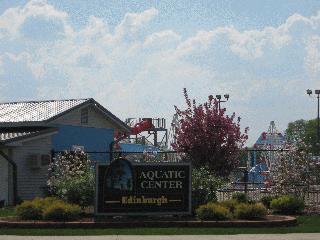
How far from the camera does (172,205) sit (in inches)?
779

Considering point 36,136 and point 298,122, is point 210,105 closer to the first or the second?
point 36,136

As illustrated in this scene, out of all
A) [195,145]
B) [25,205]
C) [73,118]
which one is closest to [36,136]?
[73,118]

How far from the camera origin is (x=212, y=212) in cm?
1892

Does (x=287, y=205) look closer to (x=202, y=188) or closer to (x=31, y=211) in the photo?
(x=202, y=188)

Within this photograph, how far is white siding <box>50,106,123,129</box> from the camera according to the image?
3372 centimetres

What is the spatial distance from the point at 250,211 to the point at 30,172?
46.2 feet

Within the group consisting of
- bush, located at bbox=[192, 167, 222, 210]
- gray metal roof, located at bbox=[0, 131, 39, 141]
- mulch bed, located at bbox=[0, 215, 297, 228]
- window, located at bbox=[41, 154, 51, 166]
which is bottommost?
mulch bed, located at bbox=[0, 215, 297, 228]

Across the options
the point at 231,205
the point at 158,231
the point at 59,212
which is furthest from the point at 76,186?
the point at 231,205

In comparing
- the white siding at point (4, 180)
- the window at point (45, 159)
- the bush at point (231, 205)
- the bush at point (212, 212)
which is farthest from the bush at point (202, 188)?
the window at point (45, 159)

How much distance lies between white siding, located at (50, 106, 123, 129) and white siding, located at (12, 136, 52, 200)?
5.07ft

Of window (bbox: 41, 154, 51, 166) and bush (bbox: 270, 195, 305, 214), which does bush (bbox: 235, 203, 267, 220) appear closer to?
bush (bbox: 270, 195, 305, 214)

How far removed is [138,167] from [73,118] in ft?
49.5
